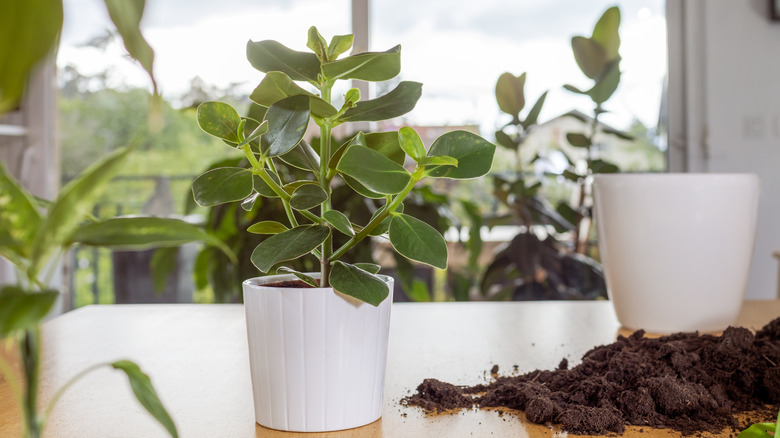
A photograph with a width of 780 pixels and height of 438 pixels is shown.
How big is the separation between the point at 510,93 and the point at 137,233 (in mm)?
1054

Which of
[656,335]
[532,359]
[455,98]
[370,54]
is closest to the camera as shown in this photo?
[370,54]

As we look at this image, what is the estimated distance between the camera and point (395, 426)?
464 mm

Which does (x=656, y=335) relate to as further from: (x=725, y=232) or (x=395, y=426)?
(x=395, y=426)

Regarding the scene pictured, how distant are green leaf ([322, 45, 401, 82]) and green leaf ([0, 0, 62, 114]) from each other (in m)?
0.25

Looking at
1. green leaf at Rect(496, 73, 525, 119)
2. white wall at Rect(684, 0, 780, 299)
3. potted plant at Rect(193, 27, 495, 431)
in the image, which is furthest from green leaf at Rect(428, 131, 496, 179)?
white wall at Rect(684, 0, 780, 299)

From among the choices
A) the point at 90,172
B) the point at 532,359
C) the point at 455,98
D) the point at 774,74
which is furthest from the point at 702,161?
the point at 90,172

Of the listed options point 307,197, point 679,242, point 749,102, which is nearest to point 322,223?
point 307,197

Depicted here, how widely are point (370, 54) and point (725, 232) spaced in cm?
55

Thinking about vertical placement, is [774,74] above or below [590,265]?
above

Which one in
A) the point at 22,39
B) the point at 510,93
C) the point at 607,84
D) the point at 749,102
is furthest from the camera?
the point at 749,102

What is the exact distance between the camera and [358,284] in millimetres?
428

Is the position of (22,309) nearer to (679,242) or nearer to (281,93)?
(281,93)

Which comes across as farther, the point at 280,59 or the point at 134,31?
the point at 280,59

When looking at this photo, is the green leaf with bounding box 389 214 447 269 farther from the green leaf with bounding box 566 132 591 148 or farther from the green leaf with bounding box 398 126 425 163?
the green leaf with bounding box 566 132 591 148
